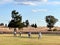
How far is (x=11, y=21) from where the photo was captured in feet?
460

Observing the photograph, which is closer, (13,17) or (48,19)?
(13,17)

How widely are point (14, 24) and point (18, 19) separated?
5575 millimetres

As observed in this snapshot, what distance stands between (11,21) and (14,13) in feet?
15.9

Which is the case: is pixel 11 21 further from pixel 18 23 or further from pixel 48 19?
pixel 48 19

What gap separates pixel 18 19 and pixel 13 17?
303 cm

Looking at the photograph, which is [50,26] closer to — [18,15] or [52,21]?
[52,21]

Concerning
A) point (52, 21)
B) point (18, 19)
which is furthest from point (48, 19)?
point (18, 19)

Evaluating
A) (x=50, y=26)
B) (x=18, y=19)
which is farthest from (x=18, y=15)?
(x=50, y=26)

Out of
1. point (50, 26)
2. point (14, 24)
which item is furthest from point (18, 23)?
point (50, 26)

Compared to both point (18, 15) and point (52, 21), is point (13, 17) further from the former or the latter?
point (52, 21)

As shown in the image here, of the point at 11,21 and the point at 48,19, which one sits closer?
the point at 11,21

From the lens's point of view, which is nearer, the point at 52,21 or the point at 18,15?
the point at 18,15

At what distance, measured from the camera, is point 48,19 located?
19962 centimetres

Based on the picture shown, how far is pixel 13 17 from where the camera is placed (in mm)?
140500
